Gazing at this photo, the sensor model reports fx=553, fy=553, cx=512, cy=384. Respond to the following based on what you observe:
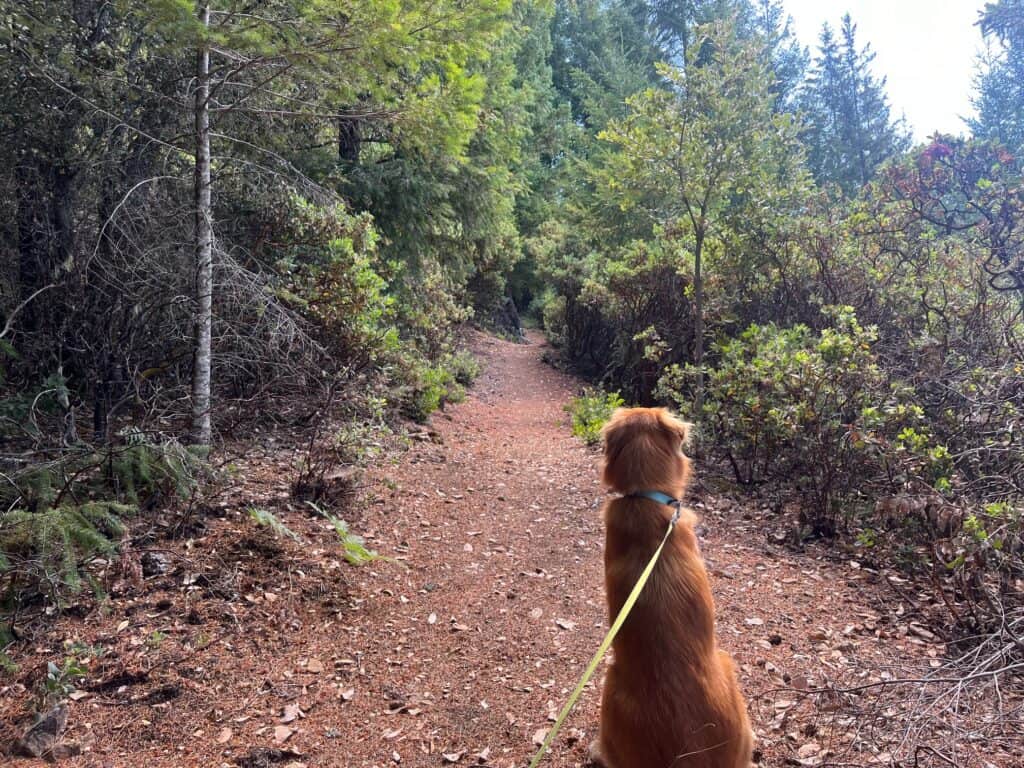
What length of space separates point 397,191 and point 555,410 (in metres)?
6.74

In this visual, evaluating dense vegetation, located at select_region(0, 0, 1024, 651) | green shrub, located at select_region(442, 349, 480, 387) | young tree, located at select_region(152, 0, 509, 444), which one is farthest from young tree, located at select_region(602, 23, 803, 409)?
green shrub, located at select_region(442, 349, 480, 387)

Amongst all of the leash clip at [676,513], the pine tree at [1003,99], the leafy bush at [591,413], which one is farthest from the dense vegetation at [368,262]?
the pine tree at [1003,99]

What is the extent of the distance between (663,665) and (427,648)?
7.01ft

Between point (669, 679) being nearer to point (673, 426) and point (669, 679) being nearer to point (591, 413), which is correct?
point (673, 426)

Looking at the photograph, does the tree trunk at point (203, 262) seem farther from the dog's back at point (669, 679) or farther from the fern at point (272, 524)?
the dog's back at point (669, 679)

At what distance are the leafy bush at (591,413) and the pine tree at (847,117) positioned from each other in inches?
1038

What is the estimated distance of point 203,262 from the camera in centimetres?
468

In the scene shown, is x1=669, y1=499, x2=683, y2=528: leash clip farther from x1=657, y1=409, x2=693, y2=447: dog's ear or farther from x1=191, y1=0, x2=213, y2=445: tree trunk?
x1=191, y1=0, x2=213, y2=445: tree trunk

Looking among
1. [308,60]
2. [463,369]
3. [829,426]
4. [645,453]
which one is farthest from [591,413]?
[645,453]

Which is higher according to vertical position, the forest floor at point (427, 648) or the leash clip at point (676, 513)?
the leash clip at point (676, 513)

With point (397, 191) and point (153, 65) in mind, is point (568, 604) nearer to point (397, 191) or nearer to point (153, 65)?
point (153, 65)

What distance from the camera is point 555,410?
13.6 metres

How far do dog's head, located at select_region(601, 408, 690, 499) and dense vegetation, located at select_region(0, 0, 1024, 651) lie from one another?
7.53 feet

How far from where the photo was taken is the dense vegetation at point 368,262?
4215mm
